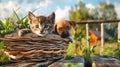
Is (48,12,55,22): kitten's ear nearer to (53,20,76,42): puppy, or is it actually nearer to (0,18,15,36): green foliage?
(53,20,76,42): puppy

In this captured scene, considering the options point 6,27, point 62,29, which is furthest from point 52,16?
point 6,27

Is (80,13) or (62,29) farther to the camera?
(80,13)

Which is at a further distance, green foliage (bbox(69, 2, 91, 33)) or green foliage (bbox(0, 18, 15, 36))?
green foliage (bbox(69, 2, 91, 33))

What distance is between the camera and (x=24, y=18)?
3.09 metres

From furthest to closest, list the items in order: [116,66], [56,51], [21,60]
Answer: [56,51], [21,60], [116,66]

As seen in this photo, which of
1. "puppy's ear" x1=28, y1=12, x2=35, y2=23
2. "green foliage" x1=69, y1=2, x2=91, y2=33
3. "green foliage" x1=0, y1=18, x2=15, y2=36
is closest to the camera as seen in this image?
"green foliage" x1=0, y1=18, x2=15, y2=36

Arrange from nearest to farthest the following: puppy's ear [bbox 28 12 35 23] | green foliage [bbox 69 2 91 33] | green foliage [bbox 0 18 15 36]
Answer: green foliage [bbox 0 18 15 36] → puppy's ear [bbox 28 12 35 23] → green foliage [bbox 69 2 91 33]

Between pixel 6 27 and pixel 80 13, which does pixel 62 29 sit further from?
pixel 80 13

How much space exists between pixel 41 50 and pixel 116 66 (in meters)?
0.67

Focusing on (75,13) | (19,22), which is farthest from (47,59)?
(75,13)

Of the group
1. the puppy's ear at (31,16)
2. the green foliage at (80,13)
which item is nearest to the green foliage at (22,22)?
the puppy's ear at (31,16)

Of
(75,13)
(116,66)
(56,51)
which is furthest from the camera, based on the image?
(75,13)

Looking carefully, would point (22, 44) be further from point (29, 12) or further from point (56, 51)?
point (29, 12)

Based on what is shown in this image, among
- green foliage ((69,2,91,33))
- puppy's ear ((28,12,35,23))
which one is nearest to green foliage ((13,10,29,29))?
puppy's ear ((28,12,35,23))
